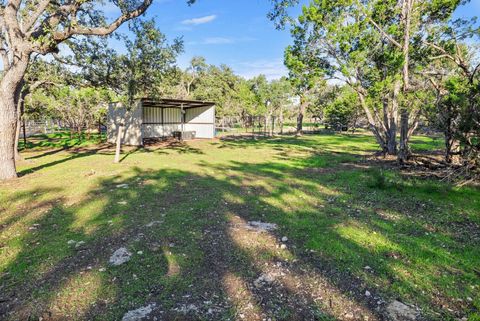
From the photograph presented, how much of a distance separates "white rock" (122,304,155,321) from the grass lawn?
0.15 ft

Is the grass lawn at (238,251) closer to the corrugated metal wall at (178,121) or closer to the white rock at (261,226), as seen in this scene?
the white rock at (261,226)

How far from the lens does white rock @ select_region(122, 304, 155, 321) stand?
262cm

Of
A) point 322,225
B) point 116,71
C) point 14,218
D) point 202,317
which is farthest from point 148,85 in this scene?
point 202,317

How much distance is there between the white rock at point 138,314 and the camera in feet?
8.60

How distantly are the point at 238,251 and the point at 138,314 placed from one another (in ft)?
5.55

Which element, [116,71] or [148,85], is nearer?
[116,71]

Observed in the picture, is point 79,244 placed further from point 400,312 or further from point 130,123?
point 130,123

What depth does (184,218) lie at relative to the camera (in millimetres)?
5367

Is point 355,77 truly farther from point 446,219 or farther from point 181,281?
point 181,281

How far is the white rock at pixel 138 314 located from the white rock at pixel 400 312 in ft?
8.04

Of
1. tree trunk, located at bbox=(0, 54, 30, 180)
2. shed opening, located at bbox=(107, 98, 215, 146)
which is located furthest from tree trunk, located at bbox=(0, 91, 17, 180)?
shed opening, located at bbox=(107, 98, 215, 146)

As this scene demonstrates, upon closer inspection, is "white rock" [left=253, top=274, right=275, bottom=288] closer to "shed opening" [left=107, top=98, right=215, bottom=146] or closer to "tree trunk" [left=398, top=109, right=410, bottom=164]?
"tree trunk" [left=398, top=109, right=410, bottom=164]

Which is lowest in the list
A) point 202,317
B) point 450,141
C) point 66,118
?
point 202,317

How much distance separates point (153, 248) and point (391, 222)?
4.44m
